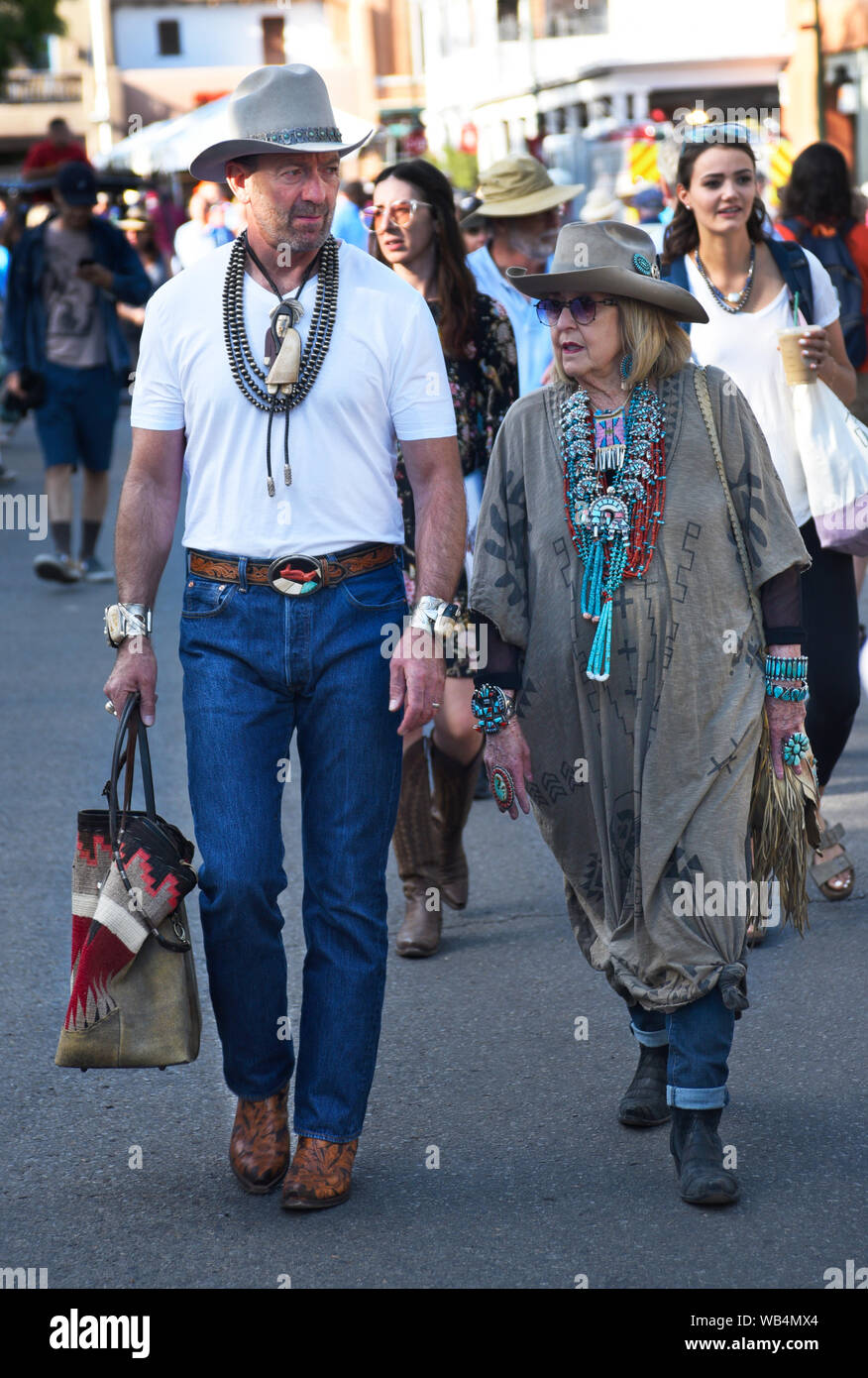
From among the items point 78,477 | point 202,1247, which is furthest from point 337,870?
point 78,477

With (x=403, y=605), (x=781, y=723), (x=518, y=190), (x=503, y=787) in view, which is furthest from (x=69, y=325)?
(x=781, y=723)

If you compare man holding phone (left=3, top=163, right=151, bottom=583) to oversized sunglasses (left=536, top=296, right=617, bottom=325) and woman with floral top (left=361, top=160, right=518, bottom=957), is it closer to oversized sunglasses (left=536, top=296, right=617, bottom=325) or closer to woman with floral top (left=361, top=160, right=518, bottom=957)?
woman with floral top (left=361, top=160, right=518, bottom=957)

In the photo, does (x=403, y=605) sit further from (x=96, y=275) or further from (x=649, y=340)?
(x=96, y=275)

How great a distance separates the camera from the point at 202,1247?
3441 mm

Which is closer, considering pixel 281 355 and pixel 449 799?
pixel 281 355

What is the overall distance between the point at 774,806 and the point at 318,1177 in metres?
1.14

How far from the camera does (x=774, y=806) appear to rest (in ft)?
12.1

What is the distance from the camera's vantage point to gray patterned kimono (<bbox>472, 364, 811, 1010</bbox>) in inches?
141

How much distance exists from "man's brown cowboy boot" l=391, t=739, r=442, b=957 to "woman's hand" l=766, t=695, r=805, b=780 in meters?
1.59

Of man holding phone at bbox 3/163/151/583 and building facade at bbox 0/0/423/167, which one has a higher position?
building facade at bbox 0/0/423/167

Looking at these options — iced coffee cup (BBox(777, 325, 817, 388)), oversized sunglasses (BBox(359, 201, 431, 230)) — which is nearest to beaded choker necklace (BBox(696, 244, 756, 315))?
iced coffee cup (BBox(777, 325, 817, 388))

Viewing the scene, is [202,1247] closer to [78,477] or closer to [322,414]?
[322,414]

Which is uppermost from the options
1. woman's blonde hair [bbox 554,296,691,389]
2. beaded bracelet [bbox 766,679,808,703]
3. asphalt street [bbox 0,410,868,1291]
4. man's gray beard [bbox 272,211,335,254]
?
man's gray beard [bbox 272,211,335,254]
